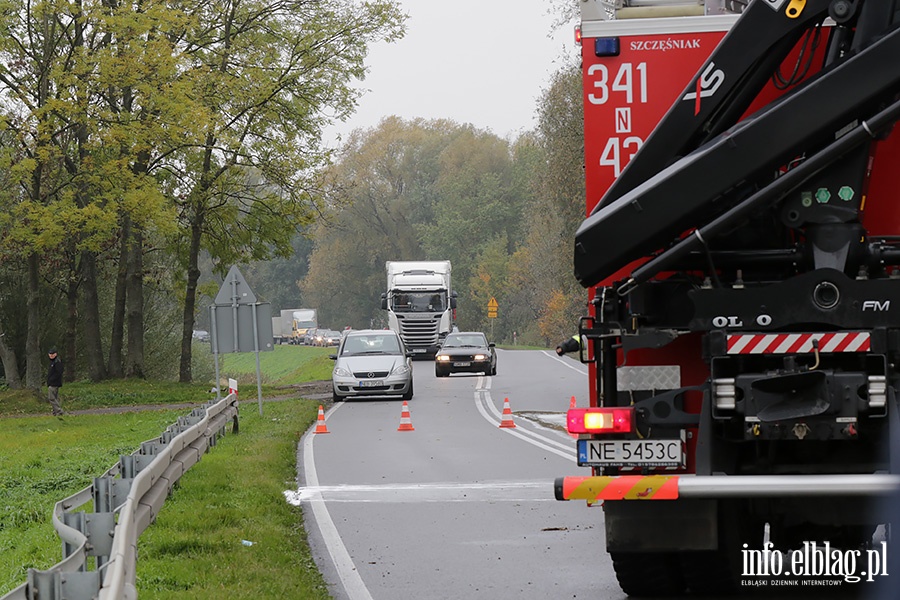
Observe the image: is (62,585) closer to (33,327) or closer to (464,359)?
(33,327)

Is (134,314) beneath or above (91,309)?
beneath

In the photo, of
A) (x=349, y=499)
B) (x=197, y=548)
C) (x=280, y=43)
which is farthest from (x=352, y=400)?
(x=197, y=548)

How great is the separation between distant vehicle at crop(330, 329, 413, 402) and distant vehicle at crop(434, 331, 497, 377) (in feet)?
34.1

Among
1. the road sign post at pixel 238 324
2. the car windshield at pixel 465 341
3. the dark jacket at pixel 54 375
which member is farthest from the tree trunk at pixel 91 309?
the road sign post at pixel 238 324

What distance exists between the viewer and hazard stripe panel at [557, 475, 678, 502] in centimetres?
701

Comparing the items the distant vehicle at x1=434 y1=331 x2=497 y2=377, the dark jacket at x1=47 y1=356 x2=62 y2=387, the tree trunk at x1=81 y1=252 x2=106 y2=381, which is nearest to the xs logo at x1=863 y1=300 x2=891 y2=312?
the dark jacket at x1=47 y1=356 x2=62 y2=387

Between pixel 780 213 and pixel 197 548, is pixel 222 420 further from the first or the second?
pixel 780 213

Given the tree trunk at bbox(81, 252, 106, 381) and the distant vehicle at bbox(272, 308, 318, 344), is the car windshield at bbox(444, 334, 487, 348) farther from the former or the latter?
the distant vehicle at bbox(272, 308, 318, 344)

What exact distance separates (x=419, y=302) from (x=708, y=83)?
47301 mm

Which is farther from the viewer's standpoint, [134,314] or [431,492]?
[134,314]

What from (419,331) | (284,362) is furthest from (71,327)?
(284,362)

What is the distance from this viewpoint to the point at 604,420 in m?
7.56

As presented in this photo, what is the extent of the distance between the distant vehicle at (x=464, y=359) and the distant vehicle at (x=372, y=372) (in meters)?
10.4

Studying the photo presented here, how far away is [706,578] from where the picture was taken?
852 centimetres
